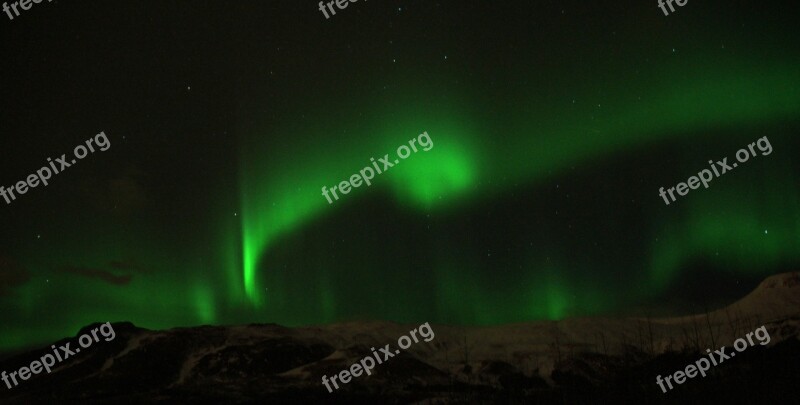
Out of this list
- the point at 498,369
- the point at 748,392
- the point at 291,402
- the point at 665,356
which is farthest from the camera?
the point at 498,369

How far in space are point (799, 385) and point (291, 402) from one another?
101761 mm

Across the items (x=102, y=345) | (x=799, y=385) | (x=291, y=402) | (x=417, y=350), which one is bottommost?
(x=417, y=350)

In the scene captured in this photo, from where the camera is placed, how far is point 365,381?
13712 cm

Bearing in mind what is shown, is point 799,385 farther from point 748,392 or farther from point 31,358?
point 31,358

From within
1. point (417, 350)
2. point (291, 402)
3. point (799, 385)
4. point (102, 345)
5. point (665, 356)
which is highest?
point (102, 345)

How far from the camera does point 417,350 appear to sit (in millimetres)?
191125

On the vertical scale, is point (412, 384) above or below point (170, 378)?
below

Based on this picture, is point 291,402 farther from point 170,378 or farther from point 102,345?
point 102,345

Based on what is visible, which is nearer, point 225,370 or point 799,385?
point 799,385

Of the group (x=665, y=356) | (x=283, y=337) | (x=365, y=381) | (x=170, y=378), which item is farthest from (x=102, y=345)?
(x=665, y=356)

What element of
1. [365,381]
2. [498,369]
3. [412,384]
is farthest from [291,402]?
[498,369]

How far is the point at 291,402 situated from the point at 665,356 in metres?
77.3

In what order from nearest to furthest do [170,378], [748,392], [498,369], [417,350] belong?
1. [748,392]
2. [170,378]
3. [498,369]
4. [417,350]

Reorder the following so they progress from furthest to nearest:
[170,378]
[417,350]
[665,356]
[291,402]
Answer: [417,350], [170,378], [665,356], [291,402]
